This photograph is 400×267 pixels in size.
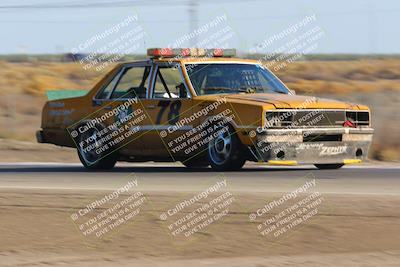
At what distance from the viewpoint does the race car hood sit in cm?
1525

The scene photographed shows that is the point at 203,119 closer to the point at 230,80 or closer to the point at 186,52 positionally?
the point at 230,80

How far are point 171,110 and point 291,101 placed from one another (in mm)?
1798

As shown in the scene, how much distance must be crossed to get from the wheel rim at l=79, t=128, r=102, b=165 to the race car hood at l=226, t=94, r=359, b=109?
7.95 ft

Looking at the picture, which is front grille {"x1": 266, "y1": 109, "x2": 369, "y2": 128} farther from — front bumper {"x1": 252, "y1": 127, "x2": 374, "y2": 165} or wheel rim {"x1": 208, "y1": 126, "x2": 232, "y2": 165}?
wheel rim {"x1": 208, "y1": 126, "x2": 232, "y2": 165}

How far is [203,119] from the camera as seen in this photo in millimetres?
15664

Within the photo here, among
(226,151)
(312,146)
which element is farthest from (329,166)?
(226,151)

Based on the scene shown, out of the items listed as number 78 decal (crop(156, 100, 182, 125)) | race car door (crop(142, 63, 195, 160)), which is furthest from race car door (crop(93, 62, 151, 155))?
number 78 decal (crop(156, 100, 182, 125))

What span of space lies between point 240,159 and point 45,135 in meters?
3.89

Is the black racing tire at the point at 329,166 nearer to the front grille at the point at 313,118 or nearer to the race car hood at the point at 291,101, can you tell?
the front grille at the point at 313,118

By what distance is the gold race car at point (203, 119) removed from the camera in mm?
15227

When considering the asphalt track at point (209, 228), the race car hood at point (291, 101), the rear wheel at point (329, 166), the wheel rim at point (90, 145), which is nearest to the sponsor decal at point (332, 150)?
the asphalt track at point (209, 228)

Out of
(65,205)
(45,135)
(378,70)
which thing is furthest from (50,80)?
(65,205)

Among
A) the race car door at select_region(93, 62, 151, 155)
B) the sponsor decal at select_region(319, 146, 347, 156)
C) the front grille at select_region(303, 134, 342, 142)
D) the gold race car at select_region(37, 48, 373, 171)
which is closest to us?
the gold race car at select_region(37, 48, 373, 171)

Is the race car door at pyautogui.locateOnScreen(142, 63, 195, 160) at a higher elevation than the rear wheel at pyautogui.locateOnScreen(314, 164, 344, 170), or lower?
higher
